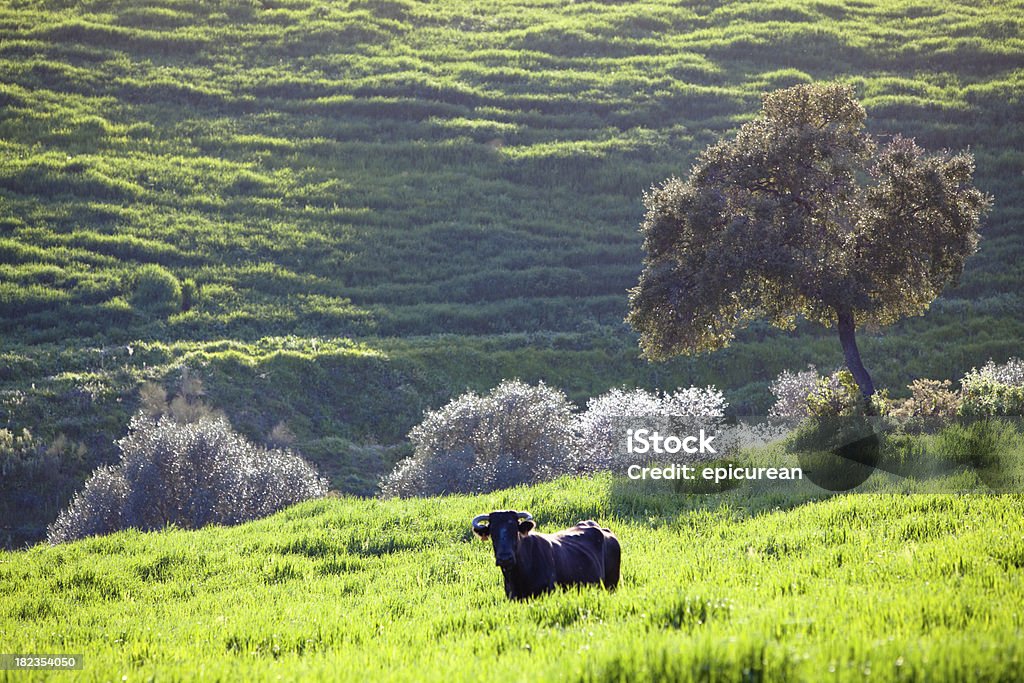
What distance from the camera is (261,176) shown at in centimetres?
7094

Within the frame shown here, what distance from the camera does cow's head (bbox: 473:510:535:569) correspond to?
39.8ft

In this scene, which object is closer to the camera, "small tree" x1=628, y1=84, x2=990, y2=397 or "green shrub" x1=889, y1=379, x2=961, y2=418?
"green shrub" x1=889, y1=379, x2=961, y2=418

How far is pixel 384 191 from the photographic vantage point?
70.6 m

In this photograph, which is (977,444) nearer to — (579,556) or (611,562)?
(611,562)

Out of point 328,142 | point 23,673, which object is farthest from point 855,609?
point 328,142

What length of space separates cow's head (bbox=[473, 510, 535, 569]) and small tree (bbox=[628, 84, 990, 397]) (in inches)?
638

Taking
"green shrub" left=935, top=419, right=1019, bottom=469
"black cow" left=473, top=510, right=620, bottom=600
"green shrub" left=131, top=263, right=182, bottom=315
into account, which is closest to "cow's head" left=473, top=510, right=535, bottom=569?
"black cow" left=473, top=510, right=620, bottom=600

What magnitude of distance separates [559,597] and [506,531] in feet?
3.62

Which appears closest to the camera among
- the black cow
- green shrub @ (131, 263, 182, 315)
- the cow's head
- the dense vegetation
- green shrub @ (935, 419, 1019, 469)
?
the cow's head

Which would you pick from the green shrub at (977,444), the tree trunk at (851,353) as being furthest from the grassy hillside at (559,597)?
the tree trunk at (851,353)

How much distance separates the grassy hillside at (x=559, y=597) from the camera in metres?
7.84

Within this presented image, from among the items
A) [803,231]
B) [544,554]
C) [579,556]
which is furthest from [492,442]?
[544,554]

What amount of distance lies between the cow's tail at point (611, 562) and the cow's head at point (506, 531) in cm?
137

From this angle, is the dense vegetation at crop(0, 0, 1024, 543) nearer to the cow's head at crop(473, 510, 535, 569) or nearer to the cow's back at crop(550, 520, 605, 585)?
the cow's back at crop(550, 520, 605, 585)
